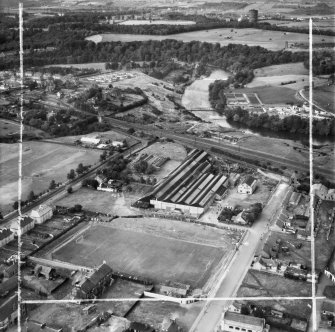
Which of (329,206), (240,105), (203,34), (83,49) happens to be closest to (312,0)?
(203,34)

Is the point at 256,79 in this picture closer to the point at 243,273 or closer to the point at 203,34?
the point at 203,34

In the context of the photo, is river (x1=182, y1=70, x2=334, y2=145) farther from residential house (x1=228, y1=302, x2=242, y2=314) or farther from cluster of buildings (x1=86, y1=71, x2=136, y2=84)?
residential house (x1=228, y1=302, x2=242, y2=314)

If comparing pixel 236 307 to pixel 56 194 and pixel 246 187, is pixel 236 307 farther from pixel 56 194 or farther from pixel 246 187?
pixel 56 194

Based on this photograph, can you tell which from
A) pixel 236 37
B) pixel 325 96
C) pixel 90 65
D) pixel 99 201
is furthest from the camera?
pixel 236 37

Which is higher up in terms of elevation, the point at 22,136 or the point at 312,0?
the point at 312,0

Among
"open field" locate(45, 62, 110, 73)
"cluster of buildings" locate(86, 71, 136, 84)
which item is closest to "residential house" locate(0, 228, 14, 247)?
"cluster of buildings" locate(86, 71, 136, 84)

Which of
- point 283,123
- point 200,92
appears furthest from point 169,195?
point 200,92
